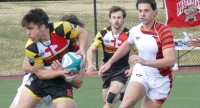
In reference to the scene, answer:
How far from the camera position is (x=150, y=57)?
28.0 feet

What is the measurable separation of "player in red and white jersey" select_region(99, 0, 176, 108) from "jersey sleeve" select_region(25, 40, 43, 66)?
1.27 metres

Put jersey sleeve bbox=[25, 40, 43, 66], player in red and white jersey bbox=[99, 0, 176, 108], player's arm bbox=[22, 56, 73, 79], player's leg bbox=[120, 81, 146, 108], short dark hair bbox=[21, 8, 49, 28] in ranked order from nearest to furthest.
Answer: short dark hair bbox=[21, 8, 49, 28] → player's arm bbox=[22, 56, 73, 79] → jersey sleeve bbox=[25, 40, 43, 66] → player in red and white jersey bbox=[99, 0, 176, 108] → player's leg bbox=[120, 81, 146, 108]

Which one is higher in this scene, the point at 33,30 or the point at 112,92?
the point at 33,30

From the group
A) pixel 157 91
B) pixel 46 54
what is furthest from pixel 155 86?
pixel 46 54

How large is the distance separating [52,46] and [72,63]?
0.41 meters

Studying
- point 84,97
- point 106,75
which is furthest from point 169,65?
point 84,97

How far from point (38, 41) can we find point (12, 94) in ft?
17.4

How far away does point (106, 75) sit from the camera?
10.9m

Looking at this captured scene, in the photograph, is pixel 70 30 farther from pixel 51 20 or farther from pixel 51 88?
pixel 51 20

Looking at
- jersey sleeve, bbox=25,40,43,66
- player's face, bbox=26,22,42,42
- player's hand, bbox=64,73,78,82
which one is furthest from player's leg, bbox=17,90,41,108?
player's face, bbox=26,22,42,42

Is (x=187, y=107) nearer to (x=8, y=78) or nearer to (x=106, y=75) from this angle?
(x=106, y=75)

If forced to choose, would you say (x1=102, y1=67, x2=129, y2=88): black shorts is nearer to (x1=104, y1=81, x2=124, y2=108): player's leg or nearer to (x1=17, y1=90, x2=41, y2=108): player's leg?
(x1=104, y1=81, x2=124, y2=108): player's leg

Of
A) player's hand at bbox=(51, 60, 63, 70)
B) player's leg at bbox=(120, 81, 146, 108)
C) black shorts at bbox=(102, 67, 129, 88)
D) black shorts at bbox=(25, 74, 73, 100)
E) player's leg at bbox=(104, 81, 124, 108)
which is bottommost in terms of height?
player's leg at bbox=(104, 81, 124, 108)

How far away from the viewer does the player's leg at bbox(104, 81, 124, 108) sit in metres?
10.4
